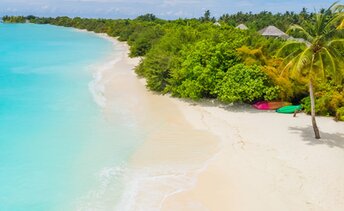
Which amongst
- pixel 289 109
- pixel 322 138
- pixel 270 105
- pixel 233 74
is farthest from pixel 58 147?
pixel 289 109

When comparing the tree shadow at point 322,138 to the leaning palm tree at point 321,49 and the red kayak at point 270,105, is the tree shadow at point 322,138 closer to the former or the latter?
the leaning palm tree at point 321,49

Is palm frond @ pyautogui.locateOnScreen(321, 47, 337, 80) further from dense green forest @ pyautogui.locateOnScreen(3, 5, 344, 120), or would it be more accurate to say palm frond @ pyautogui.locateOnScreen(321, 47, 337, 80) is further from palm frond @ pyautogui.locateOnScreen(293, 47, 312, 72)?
dense green forest @ pyautogui.locateOnScreen(3, 5, 344, 120)

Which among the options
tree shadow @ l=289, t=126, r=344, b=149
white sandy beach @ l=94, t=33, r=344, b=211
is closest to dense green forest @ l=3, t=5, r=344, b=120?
white sandy beach @ l=94, t=33, r=344, b=211

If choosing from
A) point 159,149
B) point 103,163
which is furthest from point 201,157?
point 103,163

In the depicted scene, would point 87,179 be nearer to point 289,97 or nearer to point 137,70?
point 289,97

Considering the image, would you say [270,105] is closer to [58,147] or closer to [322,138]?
[322,138]
